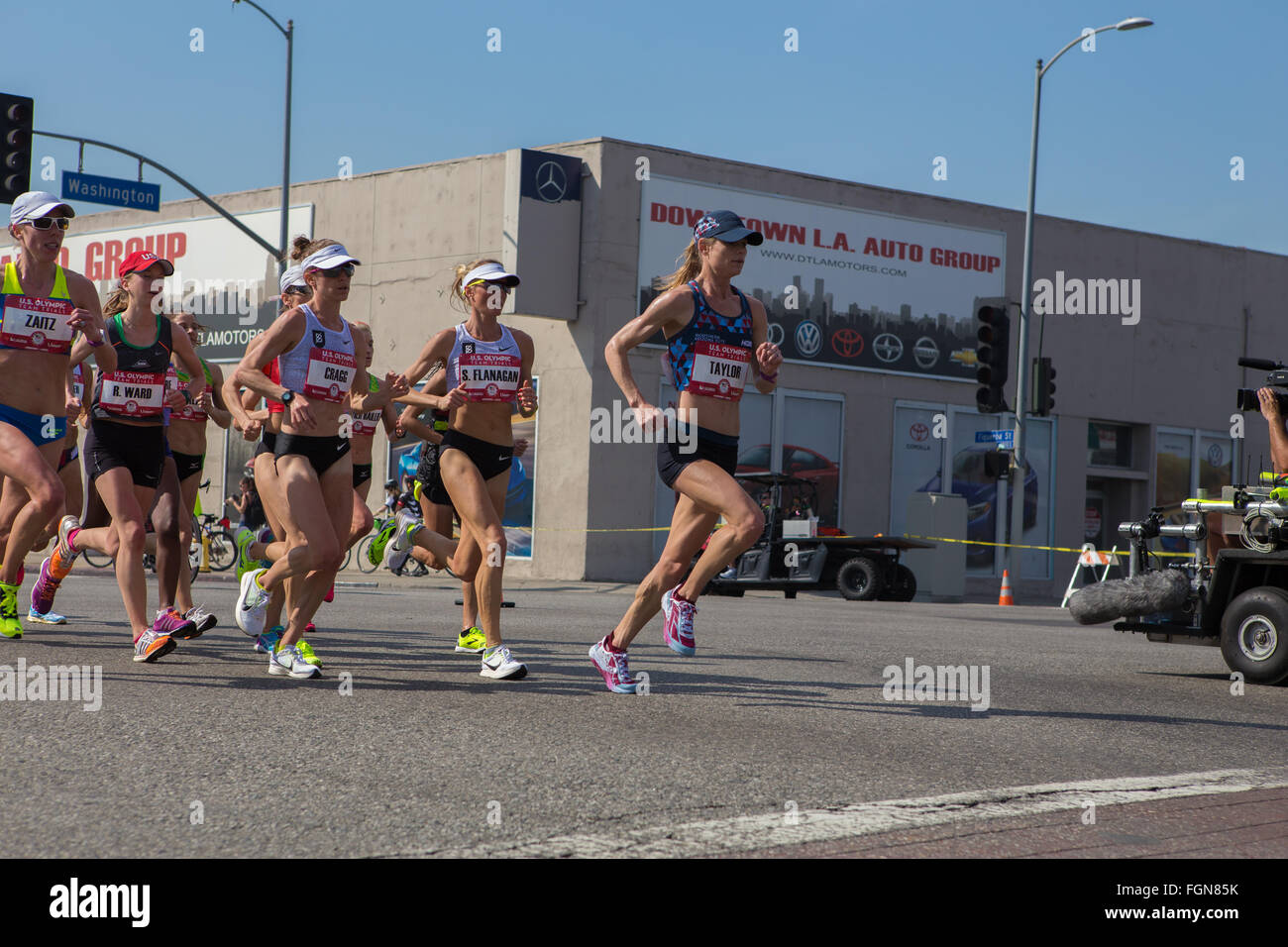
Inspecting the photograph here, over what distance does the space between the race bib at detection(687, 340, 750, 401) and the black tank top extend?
3.18m

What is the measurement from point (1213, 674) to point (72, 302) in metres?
7.68

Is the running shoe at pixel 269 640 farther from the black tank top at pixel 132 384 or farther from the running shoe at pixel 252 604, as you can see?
the black tank top at pixel 132 384

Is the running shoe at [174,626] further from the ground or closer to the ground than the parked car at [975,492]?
closer to the ground

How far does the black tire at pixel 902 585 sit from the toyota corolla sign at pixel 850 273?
8062 millimetres

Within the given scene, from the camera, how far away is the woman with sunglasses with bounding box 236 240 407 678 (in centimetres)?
738

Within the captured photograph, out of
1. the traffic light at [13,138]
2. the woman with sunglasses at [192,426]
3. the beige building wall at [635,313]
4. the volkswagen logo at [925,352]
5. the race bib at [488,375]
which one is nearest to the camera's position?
the race bib at [488,375]

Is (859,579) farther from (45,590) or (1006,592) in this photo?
(45,590)

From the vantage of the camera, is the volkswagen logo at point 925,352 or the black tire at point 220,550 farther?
the volkswagen logo at point 925,352

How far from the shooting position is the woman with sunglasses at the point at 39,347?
778 centimetres

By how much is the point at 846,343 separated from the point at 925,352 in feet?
7.05

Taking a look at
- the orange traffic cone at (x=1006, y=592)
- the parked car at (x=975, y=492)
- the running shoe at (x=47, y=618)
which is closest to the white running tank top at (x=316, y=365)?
the running shoe at (x=47, y=618)

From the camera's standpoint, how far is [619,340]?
7133 millimetres
